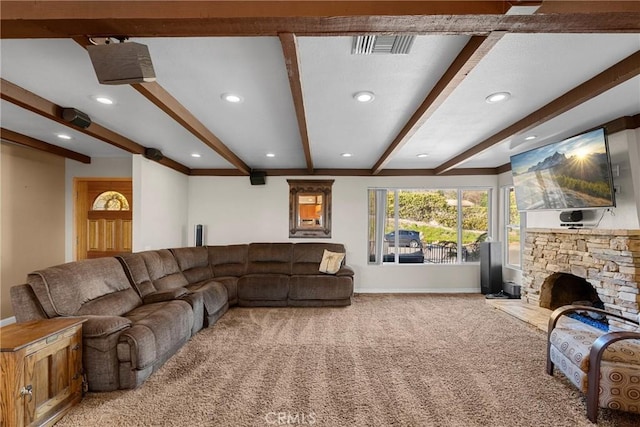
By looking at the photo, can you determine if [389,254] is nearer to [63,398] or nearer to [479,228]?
[479,228]

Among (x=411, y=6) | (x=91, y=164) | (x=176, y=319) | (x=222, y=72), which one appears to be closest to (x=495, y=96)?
(x=411, y=6)

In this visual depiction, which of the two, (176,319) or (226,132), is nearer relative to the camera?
(176,319)

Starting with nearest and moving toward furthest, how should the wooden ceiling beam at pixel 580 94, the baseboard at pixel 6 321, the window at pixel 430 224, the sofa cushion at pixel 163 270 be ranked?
the wooden ceiling beam at pixel 580 94
the sofa cushion at pixel 163 270
the baseboard at pixel 6 321
the window at pixel 430 224

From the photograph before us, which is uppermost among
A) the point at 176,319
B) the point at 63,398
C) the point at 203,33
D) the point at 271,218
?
the point at 203,33

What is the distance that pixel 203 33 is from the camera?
149cm

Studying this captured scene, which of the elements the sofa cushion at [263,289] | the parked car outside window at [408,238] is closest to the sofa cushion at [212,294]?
the sofa cushion at [263,289]

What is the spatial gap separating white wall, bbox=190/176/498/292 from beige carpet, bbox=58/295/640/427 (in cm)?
192

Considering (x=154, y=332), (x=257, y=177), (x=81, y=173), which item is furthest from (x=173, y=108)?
(x=81, y=173)

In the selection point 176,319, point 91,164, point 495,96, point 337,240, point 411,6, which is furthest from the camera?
point 337,240

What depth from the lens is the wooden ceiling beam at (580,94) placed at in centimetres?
201

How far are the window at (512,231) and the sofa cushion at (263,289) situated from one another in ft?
13.6

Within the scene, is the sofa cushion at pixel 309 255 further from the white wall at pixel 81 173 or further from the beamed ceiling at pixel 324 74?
the white wall at pixel 81 173

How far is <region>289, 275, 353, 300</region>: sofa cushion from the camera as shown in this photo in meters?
4.79

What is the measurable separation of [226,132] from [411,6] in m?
2.71
